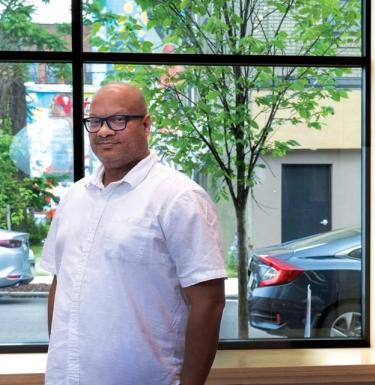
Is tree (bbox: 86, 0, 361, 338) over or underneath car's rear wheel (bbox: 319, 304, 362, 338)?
over

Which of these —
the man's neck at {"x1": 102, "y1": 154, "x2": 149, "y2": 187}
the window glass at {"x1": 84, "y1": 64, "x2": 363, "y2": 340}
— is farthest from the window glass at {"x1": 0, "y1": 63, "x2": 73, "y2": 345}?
the man's neck at {"x1": 102, "y1": 154, "x2": 149, "y2": 187}

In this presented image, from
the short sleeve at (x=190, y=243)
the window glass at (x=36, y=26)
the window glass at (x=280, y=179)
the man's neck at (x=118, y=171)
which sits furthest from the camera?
the window glass at (x=280, y=179)

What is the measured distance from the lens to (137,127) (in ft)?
5.15

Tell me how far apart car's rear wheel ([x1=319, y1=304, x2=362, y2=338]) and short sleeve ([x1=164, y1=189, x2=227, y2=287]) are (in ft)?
5.82

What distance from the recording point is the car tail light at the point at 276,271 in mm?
3078

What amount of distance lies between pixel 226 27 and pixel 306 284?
4.12 ft

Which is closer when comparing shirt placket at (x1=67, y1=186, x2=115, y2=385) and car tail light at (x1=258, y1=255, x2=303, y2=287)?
shirt placket at (x1=67, y1=186, x2=115, y2=385)

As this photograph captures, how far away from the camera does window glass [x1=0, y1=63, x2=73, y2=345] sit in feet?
9.78

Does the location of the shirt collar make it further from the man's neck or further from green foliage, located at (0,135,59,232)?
green foliage, located at (0,135,59,232)

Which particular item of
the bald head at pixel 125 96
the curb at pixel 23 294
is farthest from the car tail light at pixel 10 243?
the bald head at pixel 125 96

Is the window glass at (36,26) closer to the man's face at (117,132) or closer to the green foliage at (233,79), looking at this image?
the green foliage at (233,79)

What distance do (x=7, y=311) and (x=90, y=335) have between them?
162cm

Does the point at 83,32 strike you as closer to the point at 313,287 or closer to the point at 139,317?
the point at 313,287

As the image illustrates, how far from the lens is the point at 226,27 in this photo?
303 centimetres
